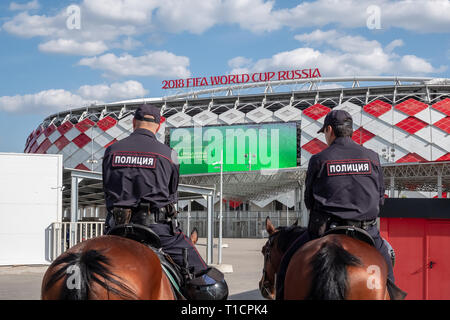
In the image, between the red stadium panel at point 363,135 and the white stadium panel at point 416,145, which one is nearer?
the white stadium panel at point 416,145

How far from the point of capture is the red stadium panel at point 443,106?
219 feet

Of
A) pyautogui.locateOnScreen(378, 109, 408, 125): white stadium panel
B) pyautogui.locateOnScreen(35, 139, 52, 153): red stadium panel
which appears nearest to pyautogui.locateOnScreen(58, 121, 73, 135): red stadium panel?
pyautogui.locateOnScreen(35, 139, 52, 153): red stadium panel

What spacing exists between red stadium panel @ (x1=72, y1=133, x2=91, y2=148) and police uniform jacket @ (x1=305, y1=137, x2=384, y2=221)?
260 ft

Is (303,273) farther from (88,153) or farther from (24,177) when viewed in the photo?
(88,153)

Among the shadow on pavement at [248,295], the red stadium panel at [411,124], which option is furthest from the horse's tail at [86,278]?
the red stadium panel at [411,124]

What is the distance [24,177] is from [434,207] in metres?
15.6

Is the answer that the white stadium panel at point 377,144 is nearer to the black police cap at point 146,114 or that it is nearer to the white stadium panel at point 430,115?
the white stadium panel at point 430,115

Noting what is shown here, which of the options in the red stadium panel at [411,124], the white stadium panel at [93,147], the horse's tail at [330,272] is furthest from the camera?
the white stadium panel at [93,147]

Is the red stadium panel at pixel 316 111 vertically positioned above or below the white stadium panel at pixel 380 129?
above

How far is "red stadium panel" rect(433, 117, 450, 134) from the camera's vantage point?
66125 mm

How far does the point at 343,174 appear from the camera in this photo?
4.21 metres

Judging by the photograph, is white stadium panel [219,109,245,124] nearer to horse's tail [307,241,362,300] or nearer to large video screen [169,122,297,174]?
large video screen [169,122,297,174]
